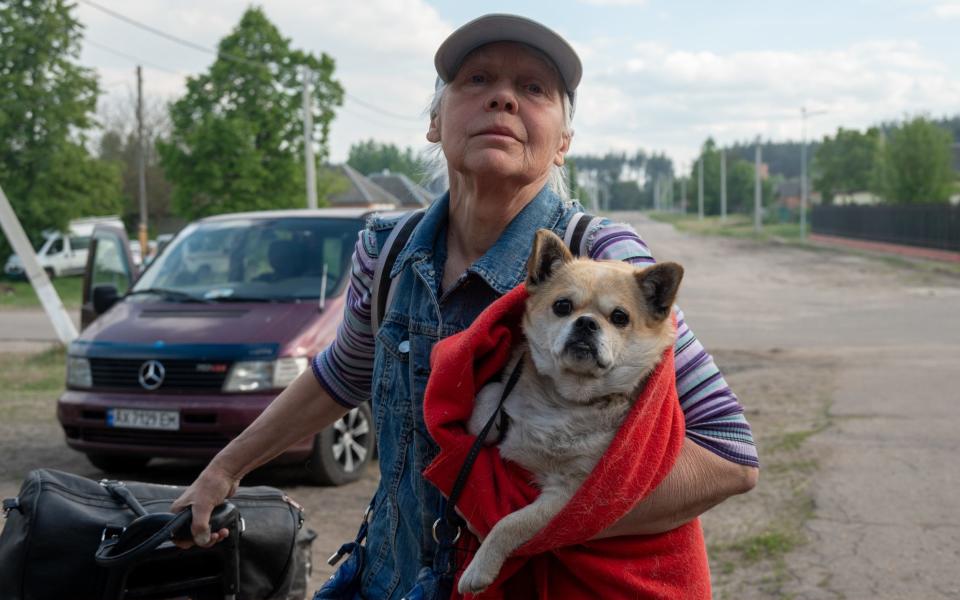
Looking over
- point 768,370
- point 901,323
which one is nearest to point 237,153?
point 901,323

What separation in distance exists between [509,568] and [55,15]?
37.2 m

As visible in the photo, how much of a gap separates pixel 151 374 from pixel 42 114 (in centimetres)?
3152

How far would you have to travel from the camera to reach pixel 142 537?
7.95 ft

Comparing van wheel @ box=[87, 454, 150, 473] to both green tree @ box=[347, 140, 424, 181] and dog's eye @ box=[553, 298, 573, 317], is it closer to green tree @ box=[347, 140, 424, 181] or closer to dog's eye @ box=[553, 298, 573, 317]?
dog's eye @ box=[553, 298, 573, 317]

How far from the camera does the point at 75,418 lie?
24.2 ft

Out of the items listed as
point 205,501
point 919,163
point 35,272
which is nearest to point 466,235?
point 205,501

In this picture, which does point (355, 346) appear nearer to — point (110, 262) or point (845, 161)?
point (110, 262)

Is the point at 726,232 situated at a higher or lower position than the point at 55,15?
lower

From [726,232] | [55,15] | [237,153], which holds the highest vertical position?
[55,15]

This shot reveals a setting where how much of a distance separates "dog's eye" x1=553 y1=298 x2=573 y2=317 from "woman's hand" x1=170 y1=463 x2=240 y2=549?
1.04 meters

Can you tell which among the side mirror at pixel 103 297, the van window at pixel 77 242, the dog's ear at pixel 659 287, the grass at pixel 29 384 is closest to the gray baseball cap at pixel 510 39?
the dog's ear at pixel 659 287

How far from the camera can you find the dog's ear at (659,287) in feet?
6.19

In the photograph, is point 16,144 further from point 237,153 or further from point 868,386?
point 868,386

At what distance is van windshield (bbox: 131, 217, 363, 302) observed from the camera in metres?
7.81
